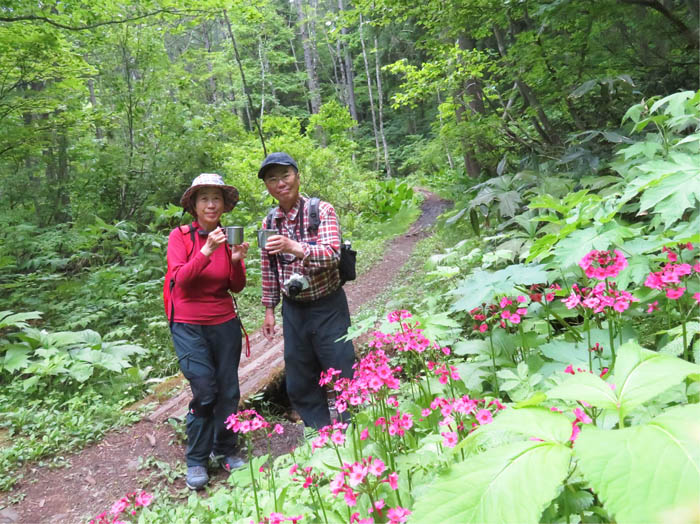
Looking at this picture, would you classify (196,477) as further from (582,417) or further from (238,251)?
(582,417)

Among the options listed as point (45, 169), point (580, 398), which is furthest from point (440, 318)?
point (45, 169)

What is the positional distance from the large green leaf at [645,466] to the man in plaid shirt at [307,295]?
230 cm

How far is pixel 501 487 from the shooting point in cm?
80

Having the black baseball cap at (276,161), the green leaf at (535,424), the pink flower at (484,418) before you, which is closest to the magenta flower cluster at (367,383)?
the pink flower at (484,418)

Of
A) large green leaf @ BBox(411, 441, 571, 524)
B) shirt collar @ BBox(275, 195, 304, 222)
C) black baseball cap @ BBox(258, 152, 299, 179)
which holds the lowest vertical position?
large green leaf @ BBox(411, 441, 571, 524)

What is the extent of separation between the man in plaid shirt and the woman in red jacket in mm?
394

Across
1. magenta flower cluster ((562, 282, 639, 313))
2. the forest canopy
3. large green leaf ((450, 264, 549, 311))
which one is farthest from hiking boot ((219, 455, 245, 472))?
the forest canopy

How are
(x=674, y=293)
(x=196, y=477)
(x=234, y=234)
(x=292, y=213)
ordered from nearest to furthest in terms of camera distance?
(x=674, y=293)
(x=234, y=234)
(x=292, y=213)
(x=196, y=477)

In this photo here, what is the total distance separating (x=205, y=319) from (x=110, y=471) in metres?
1.73

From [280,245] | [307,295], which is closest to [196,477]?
[307,295]

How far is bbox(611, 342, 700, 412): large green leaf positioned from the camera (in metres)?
0.87

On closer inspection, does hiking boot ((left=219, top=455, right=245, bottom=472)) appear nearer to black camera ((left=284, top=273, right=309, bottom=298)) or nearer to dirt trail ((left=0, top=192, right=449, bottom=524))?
dirt trail ((left=0, top=192, right=449, bottom=524))

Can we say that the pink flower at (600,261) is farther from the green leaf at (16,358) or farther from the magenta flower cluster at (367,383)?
the green leaf at (16,358)

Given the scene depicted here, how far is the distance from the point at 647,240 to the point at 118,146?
33.0 feet
